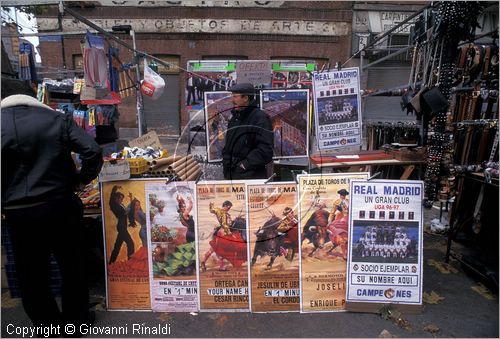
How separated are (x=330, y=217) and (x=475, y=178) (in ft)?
5.71

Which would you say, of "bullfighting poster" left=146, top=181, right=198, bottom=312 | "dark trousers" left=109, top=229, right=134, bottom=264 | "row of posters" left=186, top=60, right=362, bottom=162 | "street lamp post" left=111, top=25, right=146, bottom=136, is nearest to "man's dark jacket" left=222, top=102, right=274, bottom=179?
"row of posters" left=186, top=60, right=362, bottom=162

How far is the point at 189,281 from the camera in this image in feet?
10.4

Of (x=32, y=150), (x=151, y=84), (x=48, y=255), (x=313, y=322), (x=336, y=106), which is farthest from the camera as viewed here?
(x=151, y=84)

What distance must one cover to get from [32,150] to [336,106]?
342 centimetres

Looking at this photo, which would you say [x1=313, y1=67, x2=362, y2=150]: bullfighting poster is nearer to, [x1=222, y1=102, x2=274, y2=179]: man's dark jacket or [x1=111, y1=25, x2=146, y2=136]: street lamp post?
[x1=222, y1=102, x2=274, y2=179]: man's dark jacket

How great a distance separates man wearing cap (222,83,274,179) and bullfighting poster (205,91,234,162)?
3.22ft

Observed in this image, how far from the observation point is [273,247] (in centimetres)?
312

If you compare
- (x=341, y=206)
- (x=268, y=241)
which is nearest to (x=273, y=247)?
(x=268, y=241)

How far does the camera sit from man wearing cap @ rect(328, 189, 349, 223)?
310cm

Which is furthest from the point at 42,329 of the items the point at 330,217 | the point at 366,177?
the point at 366,177

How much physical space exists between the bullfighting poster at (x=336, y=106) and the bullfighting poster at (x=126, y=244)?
246cm

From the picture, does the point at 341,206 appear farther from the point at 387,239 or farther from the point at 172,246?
the point at 172,246

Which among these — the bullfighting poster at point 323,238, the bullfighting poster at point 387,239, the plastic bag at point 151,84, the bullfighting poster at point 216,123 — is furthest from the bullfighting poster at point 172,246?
the plastic bag at point 151,84

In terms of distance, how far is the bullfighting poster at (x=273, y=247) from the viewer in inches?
122
